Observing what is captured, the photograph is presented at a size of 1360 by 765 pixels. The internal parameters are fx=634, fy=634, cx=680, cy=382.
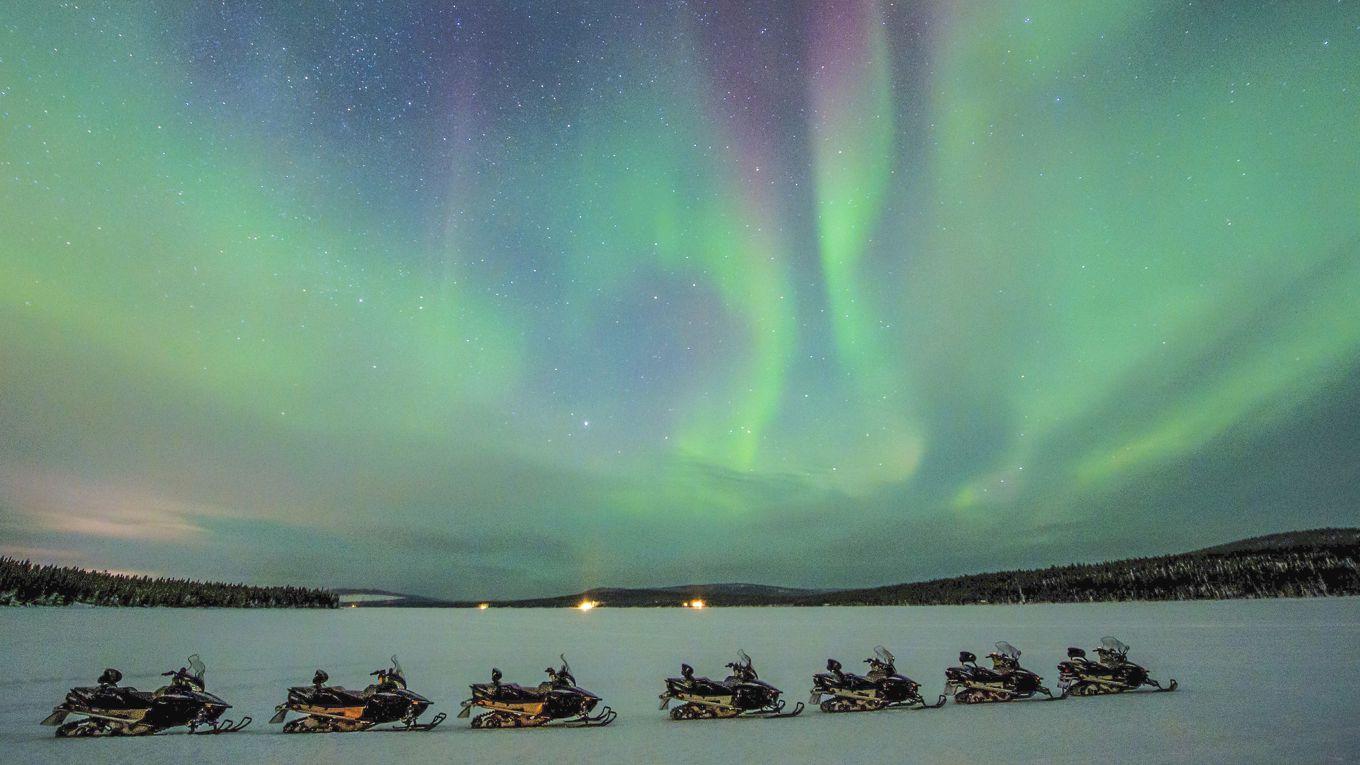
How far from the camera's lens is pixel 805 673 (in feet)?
111

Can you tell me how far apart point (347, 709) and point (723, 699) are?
11.7 meters

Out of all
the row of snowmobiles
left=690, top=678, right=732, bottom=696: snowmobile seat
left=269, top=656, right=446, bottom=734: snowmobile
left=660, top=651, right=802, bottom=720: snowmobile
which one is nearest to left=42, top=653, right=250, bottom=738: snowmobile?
the row of snowmobiles

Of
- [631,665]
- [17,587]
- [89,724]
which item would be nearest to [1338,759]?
[89,724]

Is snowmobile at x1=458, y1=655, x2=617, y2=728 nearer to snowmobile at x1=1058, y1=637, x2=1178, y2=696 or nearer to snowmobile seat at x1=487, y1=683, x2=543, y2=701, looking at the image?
snowmobile seat at x1=487, y1=683, x2=543, y2=701

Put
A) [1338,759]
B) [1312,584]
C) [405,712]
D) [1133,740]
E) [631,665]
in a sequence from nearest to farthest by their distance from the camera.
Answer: [1338,759]
[1133,740]
[405,712]
[631,665]
[1312,584]

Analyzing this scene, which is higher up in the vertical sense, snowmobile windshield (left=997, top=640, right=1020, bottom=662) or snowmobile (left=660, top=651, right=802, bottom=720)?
snowmobile windshield (left=997, top=640, right=1020, bottom=662)

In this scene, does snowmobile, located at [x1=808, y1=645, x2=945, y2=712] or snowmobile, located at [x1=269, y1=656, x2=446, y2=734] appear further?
snowmobile, located at [x1=808, y1=645, x2=945, y2=712]

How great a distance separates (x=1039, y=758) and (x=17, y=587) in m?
208

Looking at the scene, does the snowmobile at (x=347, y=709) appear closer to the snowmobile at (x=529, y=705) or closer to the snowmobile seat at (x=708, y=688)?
the snowmobile at (x=529, y=705)

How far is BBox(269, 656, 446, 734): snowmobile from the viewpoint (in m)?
19.1

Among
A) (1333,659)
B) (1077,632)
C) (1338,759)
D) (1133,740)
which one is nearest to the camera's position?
(1338,759)

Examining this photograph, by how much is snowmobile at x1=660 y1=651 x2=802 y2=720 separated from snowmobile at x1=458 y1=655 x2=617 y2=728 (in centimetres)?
265

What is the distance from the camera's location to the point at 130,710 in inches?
716

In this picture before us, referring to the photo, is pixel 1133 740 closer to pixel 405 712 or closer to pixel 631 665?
pixel 405 712
